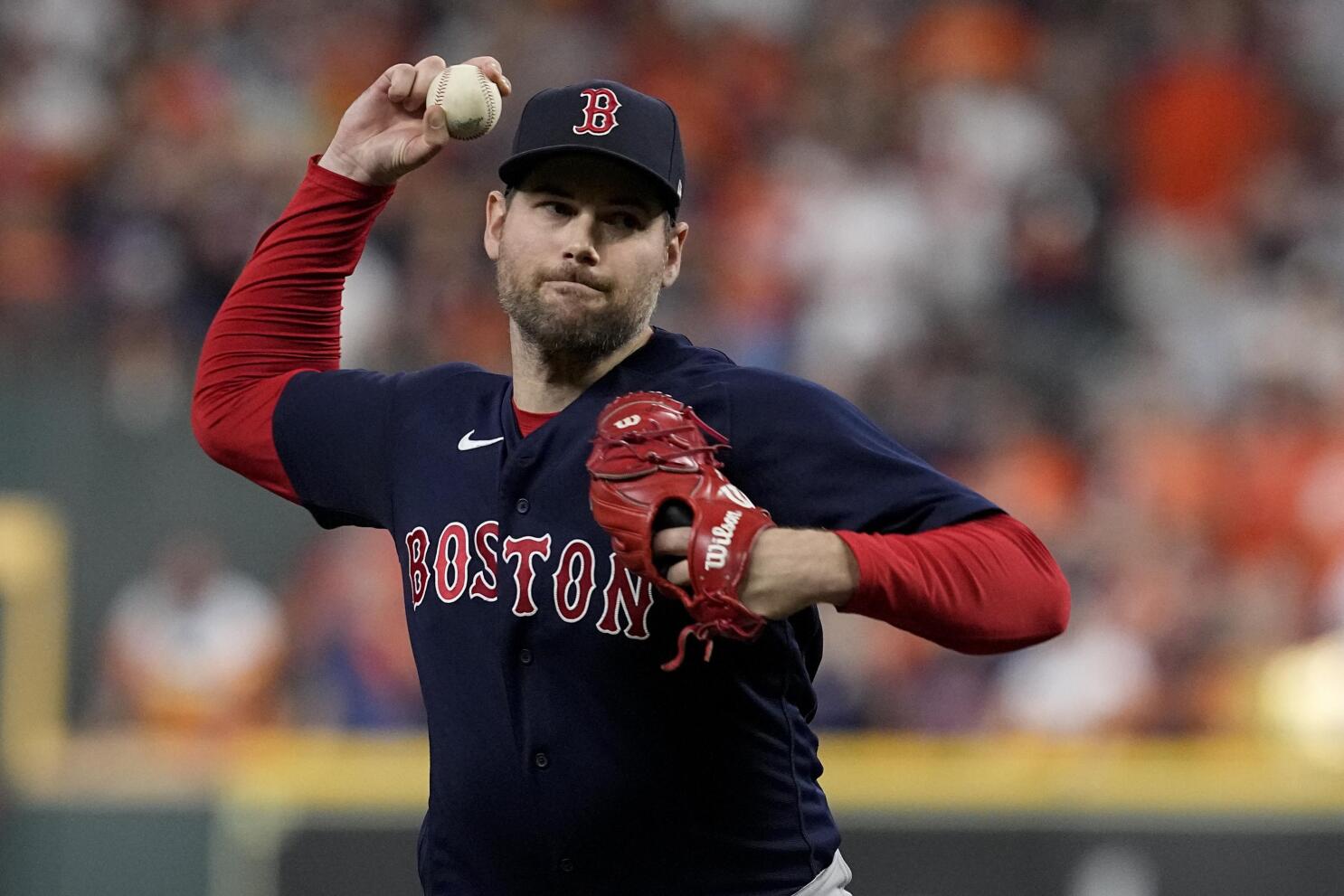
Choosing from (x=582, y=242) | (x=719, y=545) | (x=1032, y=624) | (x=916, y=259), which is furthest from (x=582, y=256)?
(x=916, y=259)

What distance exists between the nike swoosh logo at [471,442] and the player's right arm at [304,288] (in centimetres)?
30

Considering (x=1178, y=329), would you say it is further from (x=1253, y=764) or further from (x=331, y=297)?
(x=331, y=297)

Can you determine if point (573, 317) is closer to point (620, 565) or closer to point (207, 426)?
point (620, 565)

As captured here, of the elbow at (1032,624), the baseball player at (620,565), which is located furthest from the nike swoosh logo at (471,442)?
the elbow at (1032,624)

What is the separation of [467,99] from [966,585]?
1.20 metres

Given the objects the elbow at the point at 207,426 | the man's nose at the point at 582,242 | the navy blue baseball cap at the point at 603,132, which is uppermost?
the navy blue baseball cap at the point at 603,132

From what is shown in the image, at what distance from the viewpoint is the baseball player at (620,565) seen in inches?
102

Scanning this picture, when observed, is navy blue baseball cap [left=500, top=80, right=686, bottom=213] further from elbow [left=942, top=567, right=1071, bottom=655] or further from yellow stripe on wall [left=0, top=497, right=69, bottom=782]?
yellow stripe on wall [left=0, top=497, right=69, bottom=782]

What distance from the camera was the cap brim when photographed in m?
2.86

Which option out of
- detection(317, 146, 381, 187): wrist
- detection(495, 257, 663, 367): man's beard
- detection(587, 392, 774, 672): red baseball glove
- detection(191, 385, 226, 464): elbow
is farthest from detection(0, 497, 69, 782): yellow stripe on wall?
detection(587, 392, 774, 672): red baseball glove

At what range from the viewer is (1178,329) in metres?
8.71

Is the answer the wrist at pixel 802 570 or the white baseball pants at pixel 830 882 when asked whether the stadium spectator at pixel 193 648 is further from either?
the wrist at pixel 802 570

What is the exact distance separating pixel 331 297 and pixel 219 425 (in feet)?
1.03

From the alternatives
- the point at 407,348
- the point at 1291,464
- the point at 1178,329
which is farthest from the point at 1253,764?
the point at 407,348
